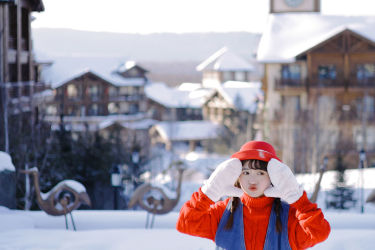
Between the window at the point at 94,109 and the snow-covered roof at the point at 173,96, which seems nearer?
the window at the point at 94,109

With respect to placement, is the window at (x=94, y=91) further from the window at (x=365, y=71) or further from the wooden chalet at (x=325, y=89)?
the window at (x=365, y=71)

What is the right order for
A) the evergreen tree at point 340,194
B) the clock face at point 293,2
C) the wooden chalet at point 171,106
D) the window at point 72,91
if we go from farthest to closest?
the wooden chalet at point 171,106 → the window at point 72,91 → the clock face at point 293,2 → the evergreen tree at point 340,194

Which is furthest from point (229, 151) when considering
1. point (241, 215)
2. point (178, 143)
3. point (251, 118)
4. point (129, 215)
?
point (241, 215)

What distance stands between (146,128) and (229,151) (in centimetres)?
1078

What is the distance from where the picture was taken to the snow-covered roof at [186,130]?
44.8 meters

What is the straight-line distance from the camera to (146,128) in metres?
45.3

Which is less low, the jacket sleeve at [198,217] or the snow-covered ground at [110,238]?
the jacket sleeve at [198,217]

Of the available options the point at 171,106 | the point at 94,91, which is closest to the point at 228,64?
the point at 171,106

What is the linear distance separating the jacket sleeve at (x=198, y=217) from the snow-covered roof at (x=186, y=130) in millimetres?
39861

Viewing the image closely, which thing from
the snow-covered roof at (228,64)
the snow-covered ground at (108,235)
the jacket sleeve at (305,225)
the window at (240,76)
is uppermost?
the snow-covered roof at (228,64)

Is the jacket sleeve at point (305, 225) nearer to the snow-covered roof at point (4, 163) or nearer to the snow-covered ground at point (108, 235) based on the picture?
the snow-covered ground at point (108, 235)

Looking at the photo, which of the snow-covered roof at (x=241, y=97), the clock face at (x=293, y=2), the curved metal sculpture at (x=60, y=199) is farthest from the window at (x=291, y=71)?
the curved metal sculpture at (x=60, y=199)

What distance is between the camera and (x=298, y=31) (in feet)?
111

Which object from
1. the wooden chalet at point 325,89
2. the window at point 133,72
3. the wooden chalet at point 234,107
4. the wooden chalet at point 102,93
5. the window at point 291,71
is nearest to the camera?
the wooden chalet at point 325,89
